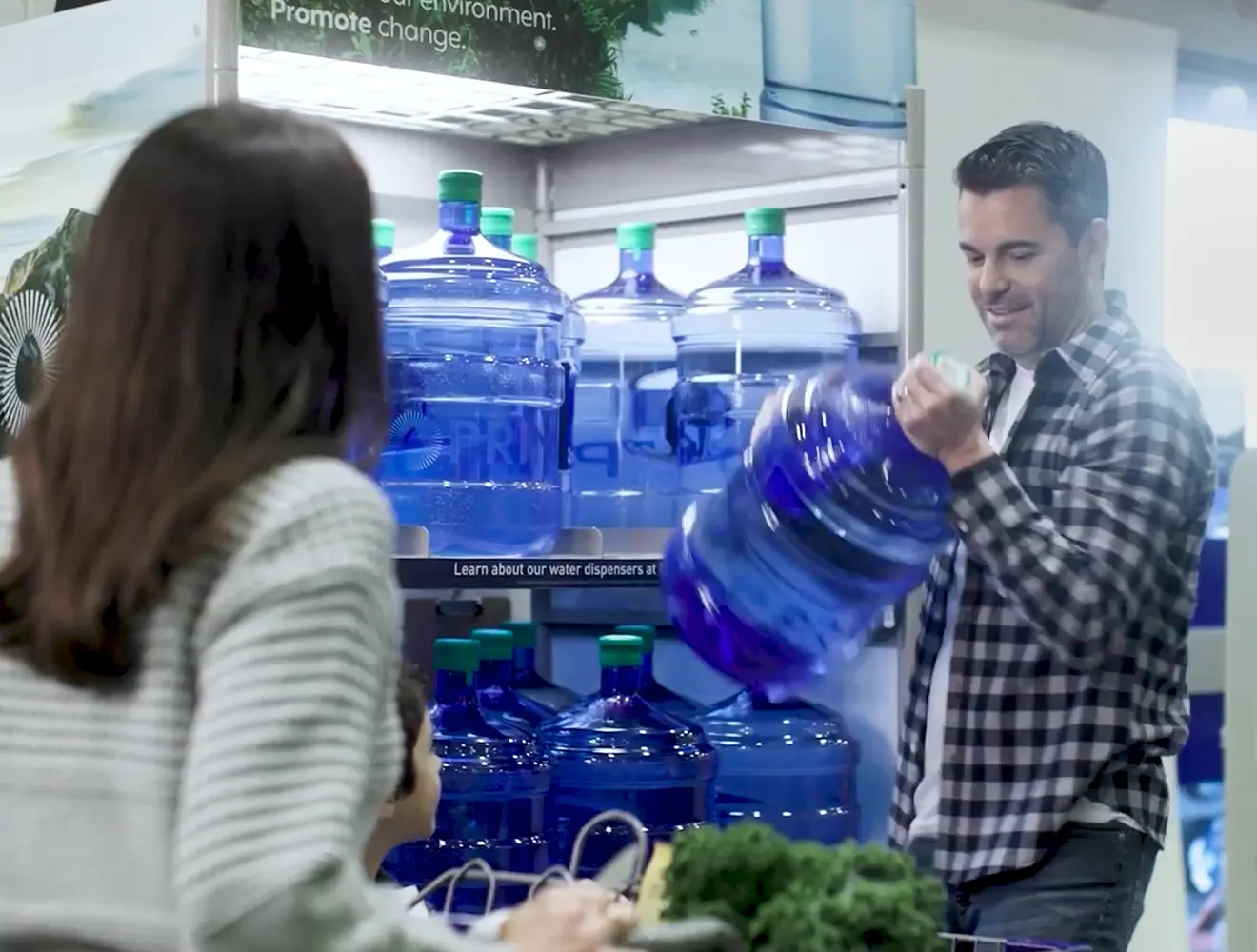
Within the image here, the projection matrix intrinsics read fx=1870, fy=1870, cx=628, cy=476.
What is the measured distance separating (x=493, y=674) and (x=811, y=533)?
0.53m

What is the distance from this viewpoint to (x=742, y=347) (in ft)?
9.68

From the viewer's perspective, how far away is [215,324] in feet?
4.12

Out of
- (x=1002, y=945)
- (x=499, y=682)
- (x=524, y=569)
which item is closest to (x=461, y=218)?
(x=524, y=569)

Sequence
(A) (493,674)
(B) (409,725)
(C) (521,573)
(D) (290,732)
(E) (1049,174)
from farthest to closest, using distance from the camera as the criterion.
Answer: (E) (1049,174), (A) (493,674), (C) (521,573), (B) (409,725), (D) (290,732)

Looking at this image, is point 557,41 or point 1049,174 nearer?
point 557,41

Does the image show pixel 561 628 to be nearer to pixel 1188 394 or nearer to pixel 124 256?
pixel 1188 394

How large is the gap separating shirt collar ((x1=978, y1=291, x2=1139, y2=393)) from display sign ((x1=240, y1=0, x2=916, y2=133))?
0.43 meters

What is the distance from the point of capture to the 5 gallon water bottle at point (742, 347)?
2889mm

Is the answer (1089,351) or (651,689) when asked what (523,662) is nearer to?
(651,689)

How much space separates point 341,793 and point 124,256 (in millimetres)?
398

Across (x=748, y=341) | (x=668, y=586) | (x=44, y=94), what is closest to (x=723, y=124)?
(x=748, y=341)

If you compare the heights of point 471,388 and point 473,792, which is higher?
point 471,388

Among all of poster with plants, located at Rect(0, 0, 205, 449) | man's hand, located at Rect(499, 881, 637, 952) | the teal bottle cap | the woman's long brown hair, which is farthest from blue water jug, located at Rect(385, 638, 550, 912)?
the woman's long brown hair

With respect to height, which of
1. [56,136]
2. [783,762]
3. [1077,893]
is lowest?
[1077,893]
